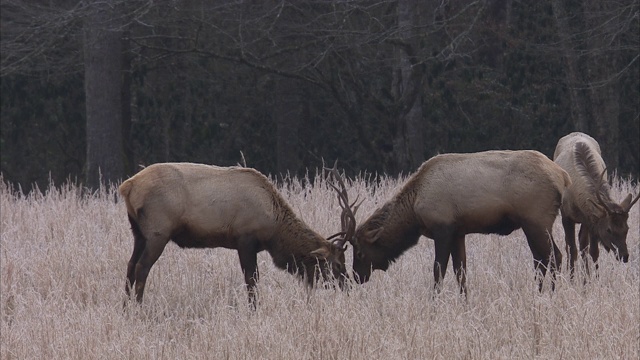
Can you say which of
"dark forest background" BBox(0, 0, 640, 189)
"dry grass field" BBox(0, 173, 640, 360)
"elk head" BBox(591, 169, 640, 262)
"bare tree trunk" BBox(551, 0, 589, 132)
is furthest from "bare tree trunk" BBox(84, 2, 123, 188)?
"elk head" BBox(591, 169, 640, 262)

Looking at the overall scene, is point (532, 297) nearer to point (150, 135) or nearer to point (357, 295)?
point (357, 295)

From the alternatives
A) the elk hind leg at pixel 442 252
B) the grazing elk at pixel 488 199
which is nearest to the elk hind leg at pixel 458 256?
the grazing elk at pixel 488 199

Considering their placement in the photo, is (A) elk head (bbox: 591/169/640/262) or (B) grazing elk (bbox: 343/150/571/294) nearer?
(B) grazing elk (bbox: 343/150/571/294)

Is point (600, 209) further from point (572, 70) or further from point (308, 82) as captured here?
point (308, 82)

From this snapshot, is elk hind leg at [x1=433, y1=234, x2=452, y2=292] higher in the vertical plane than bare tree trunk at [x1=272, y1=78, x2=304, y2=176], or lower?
higher

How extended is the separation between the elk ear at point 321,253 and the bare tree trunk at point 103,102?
10.5 meters

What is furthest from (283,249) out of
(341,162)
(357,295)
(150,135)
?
(150,135)

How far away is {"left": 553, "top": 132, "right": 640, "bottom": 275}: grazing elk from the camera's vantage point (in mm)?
9375

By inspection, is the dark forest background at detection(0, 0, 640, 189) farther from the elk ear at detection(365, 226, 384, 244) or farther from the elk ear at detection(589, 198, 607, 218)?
the elk ear at detection(365, 226, 384, 244)

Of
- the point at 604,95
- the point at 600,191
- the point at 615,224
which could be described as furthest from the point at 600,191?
the point at 604,95

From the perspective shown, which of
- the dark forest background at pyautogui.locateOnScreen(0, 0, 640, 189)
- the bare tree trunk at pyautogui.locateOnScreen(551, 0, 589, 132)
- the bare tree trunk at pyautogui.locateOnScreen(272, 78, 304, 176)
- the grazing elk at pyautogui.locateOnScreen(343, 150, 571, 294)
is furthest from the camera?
the bare tree trunk at pyautogui.locateOnScreen(272, 78, 304, 176)

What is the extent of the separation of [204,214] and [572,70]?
13086 millimetres

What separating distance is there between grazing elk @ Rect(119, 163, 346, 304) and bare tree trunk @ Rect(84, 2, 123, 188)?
10.4 m

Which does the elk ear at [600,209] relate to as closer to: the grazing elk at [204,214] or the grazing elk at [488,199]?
the grazing elk at [488,199]
